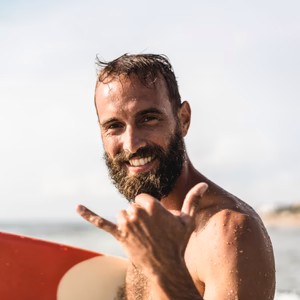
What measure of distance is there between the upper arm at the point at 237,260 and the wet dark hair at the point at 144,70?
71 centimetres

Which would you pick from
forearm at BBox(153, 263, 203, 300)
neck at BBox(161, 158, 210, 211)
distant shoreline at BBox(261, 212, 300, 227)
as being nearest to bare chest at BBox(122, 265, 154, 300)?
neck at BBox(161, 158, 210, 211)

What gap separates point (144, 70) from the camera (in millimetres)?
2557

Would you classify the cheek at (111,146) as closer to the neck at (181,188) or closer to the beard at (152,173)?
the beard at (152,173)

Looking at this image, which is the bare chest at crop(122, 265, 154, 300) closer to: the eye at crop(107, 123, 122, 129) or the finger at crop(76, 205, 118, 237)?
the eye at crop(107, 123, 122, 129)

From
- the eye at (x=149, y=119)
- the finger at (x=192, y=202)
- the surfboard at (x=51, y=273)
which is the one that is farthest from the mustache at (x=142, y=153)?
the surfboard at (x=51, y=273)

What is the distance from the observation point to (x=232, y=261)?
199 centimetres

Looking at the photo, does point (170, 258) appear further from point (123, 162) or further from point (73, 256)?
point (73, 256)

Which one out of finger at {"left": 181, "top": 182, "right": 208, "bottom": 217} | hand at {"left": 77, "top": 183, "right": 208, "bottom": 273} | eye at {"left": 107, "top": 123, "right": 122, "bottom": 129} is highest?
eye at {"left": 107, "top": 123, "right": 122, "bottom": 129}

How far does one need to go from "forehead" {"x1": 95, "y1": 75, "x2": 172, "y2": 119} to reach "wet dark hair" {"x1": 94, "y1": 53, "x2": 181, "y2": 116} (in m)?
0.03

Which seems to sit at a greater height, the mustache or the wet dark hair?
the wet dark hair

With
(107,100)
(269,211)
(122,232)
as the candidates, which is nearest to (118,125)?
(107,100)

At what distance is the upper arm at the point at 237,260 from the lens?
1.97 m

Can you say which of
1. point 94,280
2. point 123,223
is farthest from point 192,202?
point 94,280

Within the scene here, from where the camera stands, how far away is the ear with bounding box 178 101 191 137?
274cm
